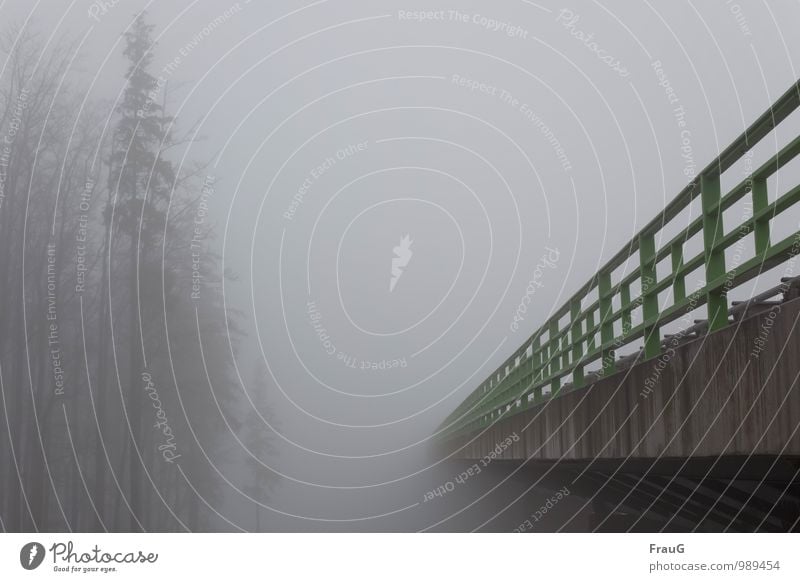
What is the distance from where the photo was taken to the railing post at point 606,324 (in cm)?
1129

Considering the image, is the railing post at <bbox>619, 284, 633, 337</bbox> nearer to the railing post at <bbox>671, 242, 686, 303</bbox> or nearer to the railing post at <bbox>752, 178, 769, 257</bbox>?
the railing post at <bbox>671, 242, 686, 303</bbox>

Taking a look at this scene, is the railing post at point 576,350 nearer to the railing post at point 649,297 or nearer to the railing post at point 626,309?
the railing post at point 626,309

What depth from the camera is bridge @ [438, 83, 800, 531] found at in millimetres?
6590

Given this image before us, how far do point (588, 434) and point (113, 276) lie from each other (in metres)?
25.4

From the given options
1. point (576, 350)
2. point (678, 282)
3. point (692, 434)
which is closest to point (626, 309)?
point (678, 282)

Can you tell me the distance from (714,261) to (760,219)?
1.12 m

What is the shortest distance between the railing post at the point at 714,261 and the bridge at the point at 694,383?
1 cm

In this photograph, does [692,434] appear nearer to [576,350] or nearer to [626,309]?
[626,309]

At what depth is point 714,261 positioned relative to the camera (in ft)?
26.5

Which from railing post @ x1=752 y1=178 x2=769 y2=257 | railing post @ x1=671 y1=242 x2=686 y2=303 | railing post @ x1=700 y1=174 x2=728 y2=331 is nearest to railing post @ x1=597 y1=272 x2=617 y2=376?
railing post @ x1=671 y1=242 x2=686 y2=303

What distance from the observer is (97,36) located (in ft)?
140

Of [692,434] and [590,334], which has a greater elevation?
[590,334]

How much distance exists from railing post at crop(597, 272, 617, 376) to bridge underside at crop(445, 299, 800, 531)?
27 centimetres

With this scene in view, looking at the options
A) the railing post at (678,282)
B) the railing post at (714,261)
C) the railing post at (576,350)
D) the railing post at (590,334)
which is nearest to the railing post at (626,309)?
the railing post at (678,282)
